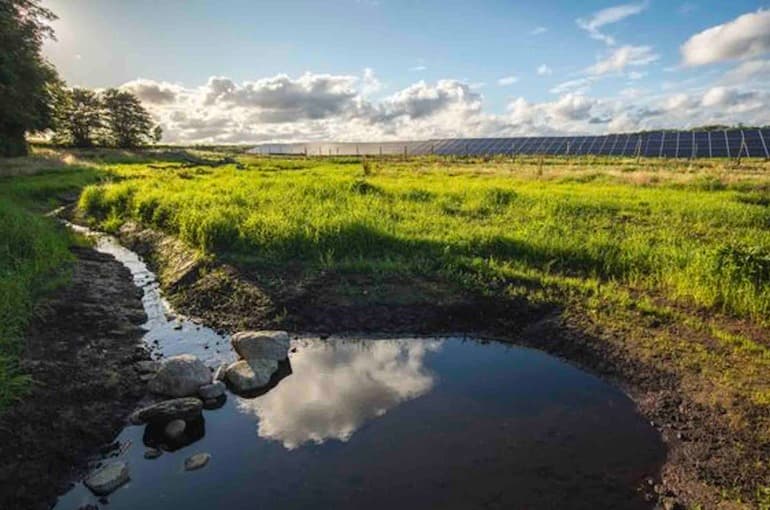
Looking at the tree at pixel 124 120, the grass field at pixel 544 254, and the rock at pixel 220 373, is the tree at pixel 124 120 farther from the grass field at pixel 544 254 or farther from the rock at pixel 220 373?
the rock at pixel 220 373

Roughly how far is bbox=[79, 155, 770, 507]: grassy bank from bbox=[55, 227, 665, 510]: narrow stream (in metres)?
0.91

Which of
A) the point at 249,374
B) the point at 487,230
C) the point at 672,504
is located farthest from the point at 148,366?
the point at 487,230

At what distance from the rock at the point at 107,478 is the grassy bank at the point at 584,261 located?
4.78 m

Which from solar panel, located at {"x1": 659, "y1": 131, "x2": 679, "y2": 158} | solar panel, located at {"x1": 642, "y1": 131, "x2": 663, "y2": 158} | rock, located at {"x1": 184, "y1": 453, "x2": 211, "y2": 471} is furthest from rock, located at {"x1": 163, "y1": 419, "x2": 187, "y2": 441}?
solar panel, located at {"x1": 642, "y1": 131, "x2": 663, "y2": 158}

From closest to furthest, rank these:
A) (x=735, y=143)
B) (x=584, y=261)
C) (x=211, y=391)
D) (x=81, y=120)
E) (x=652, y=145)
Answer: (x=211, y=391), (x=584, y=261), (x=735, y=143), (x=652, y=145), (x=81, y=120)

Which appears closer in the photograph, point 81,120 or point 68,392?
point 68,392

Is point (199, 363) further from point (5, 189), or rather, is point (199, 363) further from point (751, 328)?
point (5, 189)

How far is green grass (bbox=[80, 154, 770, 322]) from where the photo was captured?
1077 cm

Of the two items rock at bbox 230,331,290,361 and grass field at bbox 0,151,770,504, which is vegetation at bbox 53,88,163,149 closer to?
grass field at bbox 0,151,770,504

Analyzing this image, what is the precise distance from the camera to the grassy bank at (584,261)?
702cm

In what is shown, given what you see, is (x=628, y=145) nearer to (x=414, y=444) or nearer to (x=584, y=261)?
(x=584, y=261)

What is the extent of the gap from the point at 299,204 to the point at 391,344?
30.3 feet

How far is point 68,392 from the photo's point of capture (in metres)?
7.27

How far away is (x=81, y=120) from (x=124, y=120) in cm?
612
